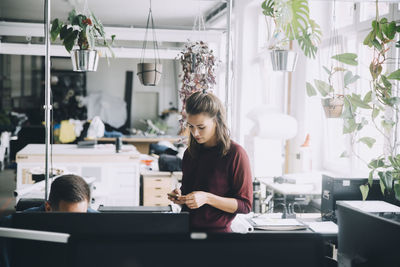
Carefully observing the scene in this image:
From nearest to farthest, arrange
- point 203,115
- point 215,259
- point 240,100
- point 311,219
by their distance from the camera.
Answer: point 215,259 < point 203,115 < point 311,219 < point 240,100

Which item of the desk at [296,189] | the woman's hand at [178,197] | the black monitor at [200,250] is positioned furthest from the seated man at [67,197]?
the desk at [296,189]

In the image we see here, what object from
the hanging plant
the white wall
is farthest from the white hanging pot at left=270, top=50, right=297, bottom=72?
the white wall

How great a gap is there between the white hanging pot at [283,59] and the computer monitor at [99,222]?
6.92ft

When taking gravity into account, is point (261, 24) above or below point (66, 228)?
above

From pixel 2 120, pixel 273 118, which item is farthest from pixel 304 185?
pixel 2 120

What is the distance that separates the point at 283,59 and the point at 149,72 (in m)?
1.08

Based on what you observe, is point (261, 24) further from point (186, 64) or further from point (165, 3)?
point (186, 64)

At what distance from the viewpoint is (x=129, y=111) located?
11773 millimetres

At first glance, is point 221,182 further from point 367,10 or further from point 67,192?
point 367,10

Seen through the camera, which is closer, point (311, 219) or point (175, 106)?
point (311, 219)

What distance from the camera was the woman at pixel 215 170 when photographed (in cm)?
203

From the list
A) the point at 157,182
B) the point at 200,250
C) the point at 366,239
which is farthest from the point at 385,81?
the point at 157,182

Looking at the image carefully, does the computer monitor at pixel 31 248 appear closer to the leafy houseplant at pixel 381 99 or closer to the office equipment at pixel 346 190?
the leafy houseplant at pixel 381 99

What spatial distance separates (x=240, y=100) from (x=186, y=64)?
3.82 metres
